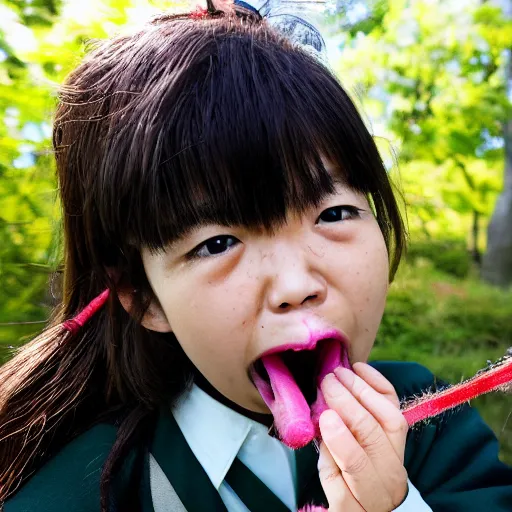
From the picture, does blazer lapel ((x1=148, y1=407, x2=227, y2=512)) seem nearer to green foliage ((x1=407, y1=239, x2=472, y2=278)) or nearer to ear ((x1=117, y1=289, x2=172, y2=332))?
ear ((x1=117, y1=289, x2=172, y2=332))

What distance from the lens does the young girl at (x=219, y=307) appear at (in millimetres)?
966

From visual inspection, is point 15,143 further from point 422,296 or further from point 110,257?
point 422,296

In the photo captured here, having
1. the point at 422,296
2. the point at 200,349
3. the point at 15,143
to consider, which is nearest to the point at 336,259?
the point at 200,349

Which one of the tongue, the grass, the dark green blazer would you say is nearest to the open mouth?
the tongue

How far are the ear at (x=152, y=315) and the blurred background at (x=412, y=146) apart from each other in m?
0.29

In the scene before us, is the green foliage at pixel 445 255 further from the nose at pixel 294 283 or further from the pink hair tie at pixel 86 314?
the nose at pixel 294 283

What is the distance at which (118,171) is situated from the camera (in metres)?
1.08

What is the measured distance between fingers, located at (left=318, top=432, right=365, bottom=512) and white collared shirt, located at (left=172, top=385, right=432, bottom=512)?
0.30 m

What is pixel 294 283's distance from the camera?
36.7 inches

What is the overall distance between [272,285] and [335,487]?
0.31m

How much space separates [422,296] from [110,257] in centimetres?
401

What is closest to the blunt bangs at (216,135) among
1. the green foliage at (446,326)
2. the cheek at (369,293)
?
the cheek at (369,293)

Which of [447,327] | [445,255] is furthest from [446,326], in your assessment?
[445,255]

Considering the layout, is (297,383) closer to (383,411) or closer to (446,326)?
(383,411)
